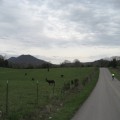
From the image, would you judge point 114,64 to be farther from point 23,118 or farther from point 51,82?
point 23,118

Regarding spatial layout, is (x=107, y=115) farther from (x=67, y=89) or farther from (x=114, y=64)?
(x=114, y=64)

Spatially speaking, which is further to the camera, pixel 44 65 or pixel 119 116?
pixel 44 65

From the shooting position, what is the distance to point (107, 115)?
51.2 ft

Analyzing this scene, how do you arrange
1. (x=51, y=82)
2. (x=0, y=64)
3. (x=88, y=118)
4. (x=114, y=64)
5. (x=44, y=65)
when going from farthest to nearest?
(x=114, y=64) → (x=44, y=65) → (x=0, y=64) → (x=51, y=82) → (x=88, y=118)

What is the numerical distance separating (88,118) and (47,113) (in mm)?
2234

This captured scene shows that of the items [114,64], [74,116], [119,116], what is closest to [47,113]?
[74,116]

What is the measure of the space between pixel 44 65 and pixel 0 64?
899 inches

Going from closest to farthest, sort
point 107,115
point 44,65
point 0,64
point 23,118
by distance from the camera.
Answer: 1. point 23,118
2. point 107,115
3. point 0,64
4. point 44,65

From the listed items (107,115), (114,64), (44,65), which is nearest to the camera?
(107,115)

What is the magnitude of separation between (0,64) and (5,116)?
474 feet

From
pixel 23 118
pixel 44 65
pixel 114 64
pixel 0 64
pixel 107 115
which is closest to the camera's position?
pixel 23 118

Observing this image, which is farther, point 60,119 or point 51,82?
point 51,82

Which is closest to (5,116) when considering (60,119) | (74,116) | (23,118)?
(23,118)

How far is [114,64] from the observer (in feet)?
630
